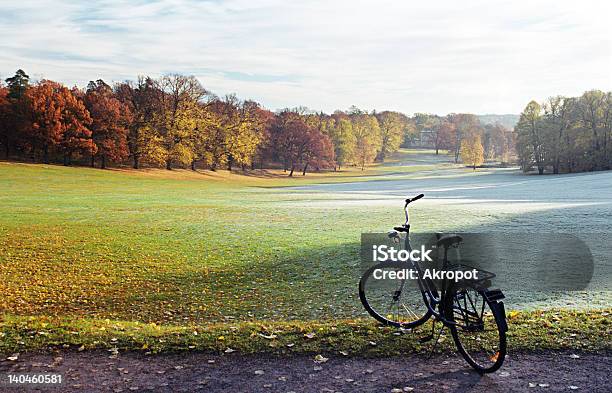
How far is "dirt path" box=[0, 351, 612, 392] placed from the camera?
560 cm

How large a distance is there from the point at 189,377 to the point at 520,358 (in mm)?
3809

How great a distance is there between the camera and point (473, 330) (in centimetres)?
614

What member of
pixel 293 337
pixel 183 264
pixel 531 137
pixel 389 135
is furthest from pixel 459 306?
pixel 389 135

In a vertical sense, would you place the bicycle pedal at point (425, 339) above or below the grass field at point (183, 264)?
above

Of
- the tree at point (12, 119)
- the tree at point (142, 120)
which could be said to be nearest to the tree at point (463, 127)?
the tree at point (142, 120)

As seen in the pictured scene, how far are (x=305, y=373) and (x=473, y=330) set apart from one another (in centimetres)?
195

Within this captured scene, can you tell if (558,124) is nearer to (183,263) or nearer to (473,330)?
(183,263)

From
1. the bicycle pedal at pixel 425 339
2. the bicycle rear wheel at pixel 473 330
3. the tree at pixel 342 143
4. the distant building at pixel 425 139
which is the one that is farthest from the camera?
the distant building at pixel 425 139

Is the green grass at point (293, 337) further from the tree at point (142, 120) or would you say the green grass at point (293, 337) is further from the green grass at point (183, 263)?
the tree at point (142, 120)

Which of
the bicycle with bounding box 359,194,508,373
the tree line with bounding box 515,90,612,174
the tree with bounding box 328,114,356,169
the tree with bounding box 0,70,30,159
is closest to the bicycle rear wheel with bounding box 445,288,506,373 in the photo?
the bicycle with bounding box 359,194,508,373

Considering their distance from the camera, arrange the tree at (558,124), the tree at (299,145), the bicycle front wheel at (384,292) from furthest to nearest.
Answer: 1. the tree at (299,145)
2. the tree at (558,124)
3. the bicycle front wheel at (384,292)

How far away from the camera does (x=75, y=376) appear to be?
19.4ft

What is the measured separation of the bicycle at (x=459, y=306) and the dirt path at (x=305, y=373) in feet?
0.76

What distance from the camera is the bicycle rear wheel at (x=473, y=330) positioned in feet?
19.3
